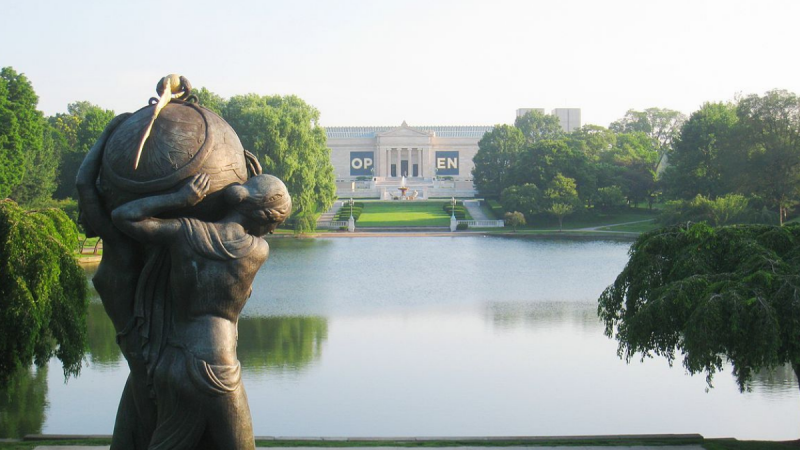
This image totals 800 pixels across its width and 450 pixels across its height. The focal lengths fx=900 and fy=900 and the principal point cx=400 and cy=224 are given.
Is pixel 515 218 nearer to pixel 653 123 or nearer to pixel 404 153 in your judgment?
pixel 653 123

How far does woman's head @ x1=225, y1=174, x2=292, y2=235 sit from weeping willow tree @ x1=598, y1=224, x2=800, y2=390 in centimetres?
767

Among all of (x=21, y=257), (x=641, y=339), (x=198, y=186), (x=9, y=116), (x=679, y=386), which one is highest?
(x=9, y=116)

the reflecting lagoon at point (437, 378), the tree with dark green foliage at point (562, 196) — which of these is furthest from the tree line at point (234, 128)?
the reflecting lagoon at point (437, 378)

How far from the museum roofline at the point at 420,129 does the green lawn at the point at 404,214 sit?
43.1 meters

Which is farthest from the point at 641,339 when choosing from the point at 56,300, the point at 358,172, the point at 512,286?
the point at 358,172

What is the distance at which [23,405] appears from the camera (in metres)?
15.0

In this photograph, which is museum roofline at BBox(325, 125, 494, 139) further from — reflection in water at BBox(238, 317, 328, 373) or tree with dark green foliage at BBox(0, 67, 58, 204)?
reflection in water at BBox(238, 317, 328, 373)

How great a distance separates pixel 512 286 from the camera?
102 feet

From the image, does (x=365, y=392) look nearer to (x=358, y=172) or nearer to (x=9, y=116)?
(x=9, y=116)

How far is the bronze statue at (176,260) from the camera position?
16.9 ft

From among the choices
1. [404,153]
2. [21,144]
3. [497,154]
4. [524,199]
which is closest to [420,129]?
[404,153]

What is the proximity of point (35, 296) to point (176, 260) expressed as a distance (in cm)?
933

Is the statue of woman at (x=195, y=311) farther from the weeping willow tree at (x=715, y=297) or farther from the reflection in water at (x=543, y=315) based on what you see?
the reflection in water at (x=543, y=315)

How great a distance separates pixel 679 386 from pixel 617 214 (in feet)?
148
